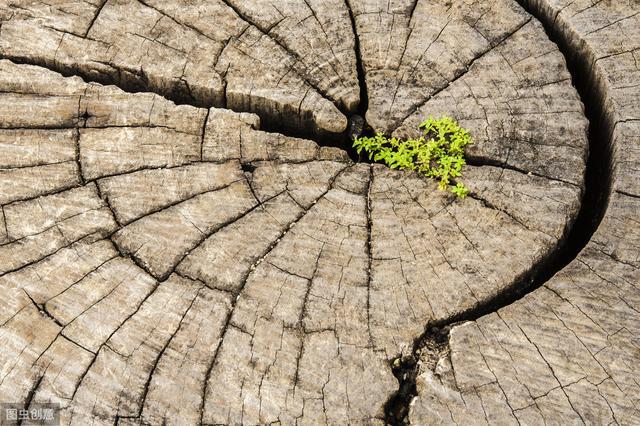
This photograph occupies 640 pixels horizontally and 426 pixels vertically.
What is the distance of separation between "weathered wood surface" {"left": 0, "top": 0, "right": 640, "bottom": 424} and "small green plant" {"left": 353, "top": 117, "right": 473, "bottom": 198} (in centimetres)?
7

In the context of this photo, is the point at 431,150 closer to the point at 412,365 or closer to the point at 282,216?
the point at 282,216

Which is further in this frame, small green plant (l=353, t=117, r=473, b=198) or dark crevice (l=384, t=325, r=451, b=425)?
small green plant (l=353, t=117, r=473, b=198)

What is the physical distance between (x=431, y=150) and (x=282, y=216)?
86cm

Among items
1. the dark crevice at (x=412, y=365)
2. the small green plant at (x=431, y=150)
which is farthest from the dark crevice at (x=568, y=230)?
the small green plant at (x=431, y=150)

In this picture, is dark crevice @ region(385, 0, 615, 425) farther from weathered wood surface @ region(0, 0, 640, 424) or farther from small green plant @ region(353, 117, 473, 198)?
small green plant @ region(353, 117, 473, 198)

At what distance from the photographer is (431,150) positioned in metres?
3.31

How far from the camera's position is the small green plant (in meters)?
3.28

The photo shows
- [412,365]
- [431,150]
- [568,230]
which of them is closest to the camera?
[412,365]

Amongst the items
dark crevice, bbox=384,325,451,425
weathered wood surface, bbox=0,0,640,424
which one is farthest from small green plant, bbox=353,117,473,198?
dark crevice, bbox=384,325,451,425

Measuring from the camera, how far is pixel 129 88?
144 inches

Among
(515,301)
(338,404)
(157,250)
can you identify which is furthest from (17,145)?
(515,301)

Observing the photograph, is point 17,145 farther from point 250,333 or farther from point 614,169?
point 614,169

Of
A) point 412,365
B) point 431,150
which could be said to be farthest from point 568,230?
point 412,365

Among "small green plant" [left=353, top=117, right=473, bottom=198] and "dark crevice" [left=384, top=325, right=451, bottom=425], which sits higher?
"small green plant" [left=353, top=117, right=473, bottom=198]
